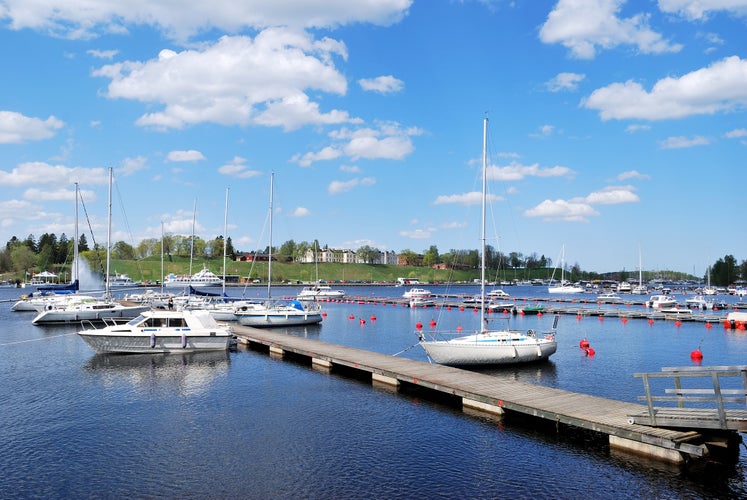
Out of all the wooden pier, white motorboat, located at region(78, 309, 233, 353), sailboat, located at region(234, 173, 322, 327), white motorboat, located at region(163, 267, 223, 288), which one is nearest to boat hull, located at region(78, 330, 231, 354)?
white motorboat, located at region(78, 309, 233, 353)

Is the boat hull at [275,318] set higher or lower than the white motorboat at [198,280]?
lower

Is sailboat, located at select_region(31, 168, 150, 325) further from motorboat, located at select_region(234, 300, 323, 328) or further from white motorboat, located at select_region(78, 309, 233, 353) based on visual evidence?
white motorboat, located at select_region(78, 309, 233, 353)

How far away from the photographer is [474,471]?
1831 cm

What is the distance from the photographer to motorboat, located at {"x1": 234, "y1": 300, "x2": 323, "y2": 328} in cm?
5959

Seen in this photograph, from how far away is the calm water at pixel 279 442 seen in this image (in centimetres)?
1694

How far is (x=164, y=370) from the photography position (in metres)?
35.3

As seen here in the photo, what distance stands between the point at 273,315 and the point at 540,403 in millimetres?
41591

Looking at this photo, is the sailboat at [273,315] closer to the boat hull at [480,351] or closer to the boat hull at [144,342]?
the boat hull at [144,342]

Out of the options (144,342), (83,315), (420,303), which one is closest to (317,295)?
(420,303)

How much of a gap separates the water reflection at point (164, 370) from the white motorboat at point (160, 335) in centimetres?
50

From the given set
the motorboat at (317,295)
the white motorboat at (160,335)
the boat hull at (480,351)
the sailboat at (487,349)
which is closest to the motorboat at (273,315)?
the white motorboat at (160,335)

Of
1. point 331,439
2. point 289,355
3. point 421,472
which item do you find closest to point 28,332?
point 289,355

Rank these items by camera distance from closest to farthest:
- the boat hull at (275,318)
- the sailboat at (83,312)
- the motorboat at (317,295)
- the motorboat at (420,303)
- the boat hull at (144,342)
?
the boat hull at (144,342) < the boat hull at (275,318) < the sailboat at (83,312) < the motorboat at (420,303) < the motorboat at (317,295)

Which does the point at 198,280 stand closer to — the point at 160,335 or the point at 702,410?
the point at 160,335
